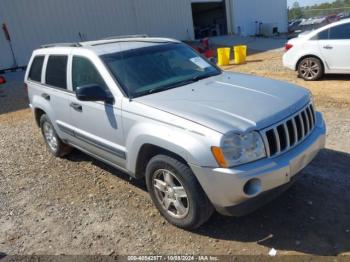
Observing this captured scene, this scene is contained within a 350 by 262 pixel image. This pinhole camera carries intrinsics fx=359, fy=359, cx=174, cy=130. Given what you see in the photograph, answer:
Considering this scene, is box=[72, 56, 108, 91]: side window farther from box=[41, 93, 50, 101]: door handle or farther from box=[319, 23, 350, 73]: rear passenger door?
box=[319, 23, 350, 73]: rear passenger door

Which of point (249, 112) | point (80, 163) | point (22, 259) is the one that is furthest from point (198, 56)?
point (22, 259)

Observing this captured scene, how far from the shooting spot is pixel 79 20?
1938 cm

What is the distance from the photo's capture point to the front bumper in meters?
2.90

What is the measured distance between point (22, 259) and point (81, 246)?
1.89ft

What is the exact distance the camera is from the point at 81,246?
3607 mm

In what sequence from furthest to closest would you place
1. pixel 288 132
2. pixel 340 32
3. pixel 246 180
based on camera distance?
pixel 340 32 → pixel 288 132 → pixel 246 180

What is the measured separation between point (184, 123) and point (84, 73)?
187 centimetres

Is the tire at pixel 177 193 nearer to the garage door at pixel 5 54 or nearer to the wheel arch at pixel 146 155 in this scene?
the wheel arch at pixel 146 155

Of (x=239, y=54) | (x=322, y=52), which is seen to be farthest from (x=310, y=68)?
(x=239, y=54)

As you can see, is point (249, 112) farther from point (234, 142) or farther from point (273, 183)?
point (273, 183)

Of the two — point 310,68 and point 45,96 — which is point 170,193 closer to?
point 45,96

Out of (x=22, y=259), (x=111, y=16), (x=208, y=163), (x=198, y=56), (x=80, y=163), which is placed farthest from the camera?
(x=111, y=16)

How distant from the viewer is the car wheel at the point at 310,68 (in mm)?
9117

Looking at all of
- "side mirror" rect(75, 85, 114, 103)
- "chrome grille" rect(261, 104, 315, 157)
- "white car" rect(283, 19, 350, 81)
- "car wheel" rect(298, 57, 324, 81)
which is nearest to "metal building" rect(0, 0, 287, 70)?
"white car" rect(283, 19, 350, 81)
